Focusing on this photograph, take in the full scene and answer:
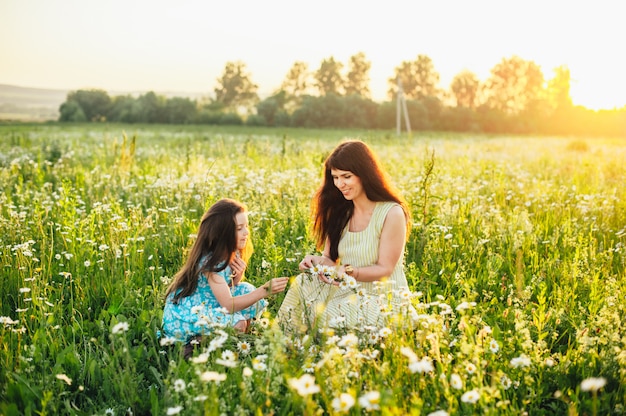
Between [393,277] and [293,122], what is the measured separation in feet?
157

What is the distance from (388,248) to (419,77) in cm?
7646

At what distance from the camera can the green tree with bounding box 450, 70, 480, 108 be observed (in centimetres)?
7669

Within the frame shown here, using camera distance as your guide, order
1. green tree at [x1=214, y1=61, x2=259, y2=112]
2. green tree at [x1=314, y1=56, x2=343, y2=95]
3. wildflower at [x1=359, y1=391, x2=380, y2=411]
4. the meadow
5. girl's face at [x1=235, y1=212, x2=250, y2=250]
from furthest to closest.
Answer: green tree at [x1=214, y1=61, x2=259, y2=112] → green tree at [x1=314, y1=56, x2=343, y2=95] → girl's face at [x1=235, y1=212, x2=250, y2=250] → the meadow → wildflower at [x1=359, y1=391, x2=380, y2=411]

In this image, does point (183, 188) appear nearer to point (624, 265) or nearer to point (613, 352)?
point (624, 265)

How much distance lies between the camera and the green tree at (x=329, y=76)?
75.5 meters

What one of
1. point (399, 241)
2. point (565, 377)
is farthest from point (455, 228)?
point (565, 377)

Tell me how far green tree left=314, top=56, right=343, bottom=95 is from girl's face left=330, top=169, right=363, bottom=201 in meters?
72.5

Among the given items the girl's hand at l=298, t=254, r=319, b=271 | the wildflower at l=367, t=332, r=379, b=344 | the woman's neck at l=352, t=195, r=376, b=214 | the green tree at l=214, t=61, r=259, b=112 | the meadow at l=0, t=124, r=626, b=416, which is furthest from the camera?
the green tree at l=214, t=61, r=259, b=112

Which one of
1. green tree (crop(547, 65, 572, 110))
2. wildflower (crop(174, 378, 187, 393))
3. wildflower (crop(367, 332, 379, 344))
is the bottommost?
wildflower (crop(367, 332, 379, 344))

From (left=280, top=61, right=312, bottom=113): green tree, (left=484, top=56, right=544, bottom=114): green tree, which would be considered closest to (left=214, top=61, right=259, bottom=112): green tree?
(left=280, top=61, right=312, bottom=113): green tree

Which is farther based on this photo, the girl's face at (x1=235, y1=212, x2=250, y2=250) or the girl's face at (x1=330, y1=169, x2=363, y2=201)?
the girl's face at (x1=330, y1=169, x2=363, y2=201)

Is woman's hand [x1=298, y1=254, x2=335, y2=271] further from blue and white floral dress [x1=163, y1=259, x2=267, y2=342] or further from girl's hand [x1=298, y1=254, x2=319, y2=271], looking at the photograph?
blue and white floral dress [x1=163, y1=259, x2=267, y2=342]

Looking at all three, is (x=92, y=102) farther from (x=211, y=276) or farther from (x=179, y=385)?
(x=179, y=385)

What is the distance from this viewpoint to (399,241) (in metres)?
4.14
